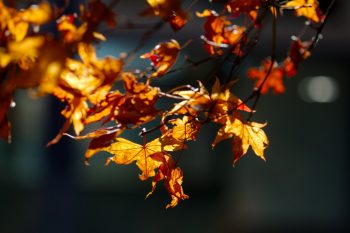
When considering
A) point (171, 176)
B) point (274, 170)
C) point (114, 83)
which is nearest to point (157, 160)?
point (171, 176)

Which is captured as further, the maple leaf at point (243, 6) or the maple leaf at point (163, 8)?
the maple leaf at point (243, 6)

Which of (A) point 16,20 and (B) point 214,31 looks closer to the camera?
(A) point 16,20

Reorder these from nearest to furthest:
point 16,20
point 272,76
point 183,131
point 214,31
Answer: point 16,20
point 183,131
point 214,31
point 272,76

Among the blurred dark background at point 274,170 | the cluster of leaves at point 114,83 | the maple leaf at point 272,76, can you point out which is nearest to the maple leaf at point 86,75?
the cluster of leaves at point 114,83

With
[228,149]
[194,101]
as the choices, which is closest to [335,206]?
[228,149]

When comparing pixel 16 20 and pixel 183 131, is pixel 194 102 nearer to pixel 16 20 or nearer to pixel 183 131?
pixel 183 131

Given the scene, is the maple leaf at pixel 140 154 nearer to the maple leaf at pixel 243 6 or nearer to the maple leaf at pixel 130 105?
the maple leaf at pixel 130 105

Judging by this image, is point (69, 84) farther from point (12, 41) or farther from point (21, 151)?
point (21, 151)
